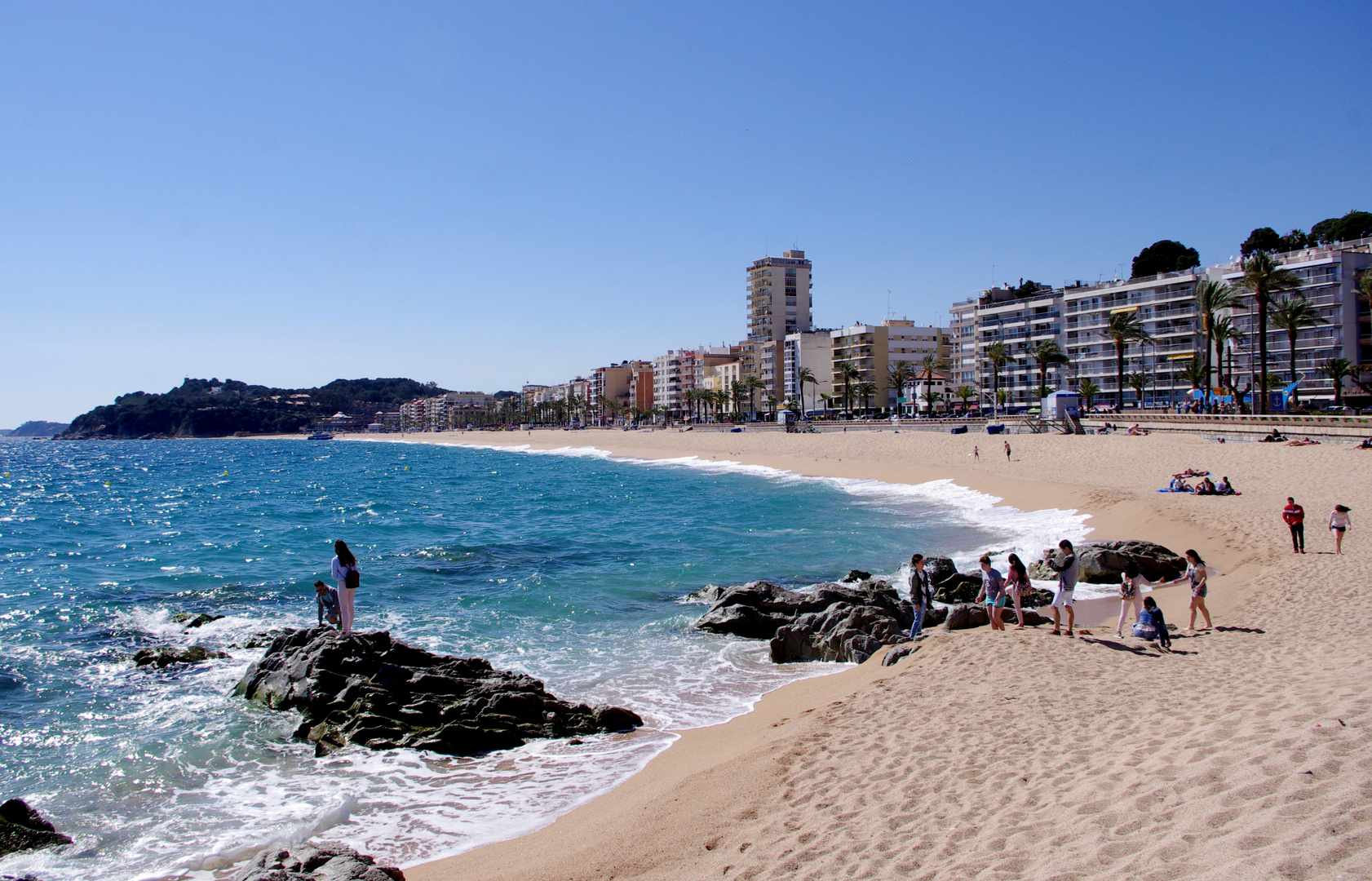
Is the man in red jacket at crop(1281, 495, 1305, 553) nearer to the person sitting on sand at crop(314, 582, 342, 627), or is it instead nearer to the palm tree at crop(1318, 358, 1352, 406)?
the person sitting on sand at crop(314, 582, 342, 627)

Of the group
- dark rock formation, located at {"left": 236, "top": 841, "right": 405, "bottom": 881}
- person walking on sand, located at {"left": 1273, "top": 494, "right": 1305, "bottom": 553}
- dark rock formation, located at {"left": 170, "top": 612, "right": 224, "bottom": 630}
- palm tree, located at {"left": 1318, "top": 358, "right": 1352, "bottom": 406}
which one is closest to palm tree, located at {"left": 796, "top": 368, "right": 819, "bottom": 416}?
palm tree, located at {"left": 1318, "top": 358, "right": 1352, "bottom": 406}

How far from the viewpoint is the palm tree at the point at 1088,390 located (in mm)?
81125

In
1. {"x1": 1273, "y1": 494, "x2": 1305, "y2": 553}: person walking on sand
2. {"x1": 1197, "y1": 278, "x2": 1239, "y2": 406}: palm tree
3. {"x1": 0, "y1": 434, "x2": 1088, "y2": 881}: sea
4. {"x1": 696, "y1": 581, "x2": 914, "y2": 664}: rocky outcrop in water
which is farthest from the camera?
{"x1": 1197, "y1": 278, "x2": 1239, "y2": 406}: palm tree

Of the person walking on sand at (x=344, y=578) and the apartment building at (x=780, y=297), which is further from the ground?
the apartment building at (x=780, y=297)

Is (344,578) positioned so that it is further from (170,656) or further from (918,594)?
(918,594)

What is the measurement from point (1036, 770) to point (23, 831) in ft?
30.3

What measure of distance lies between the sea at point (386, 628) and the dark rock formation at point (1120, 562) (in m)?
3.46

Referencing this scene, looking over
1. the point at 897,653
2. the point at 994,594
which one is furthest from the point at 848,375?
the point at 897,653

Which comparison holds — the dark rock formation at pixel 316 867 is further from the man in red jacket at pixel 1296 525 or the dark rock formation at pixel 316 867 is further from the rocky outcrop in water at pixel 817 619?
the man in red jacket at pixel 1296 525

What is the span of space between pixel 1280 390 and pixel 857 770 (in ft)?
226

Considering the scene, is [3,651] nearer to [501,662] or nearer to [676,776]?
[501,662]

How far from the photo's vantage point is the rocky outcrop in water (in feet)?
42.8

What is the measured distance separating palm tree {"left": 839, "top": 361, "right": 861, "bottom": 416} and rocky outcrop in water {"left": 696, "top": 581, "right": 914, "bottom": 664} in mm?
96427

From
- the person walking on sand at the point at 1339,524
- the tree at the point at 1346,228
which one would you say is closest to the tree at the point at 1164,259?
the tree at the point at 1346,228
